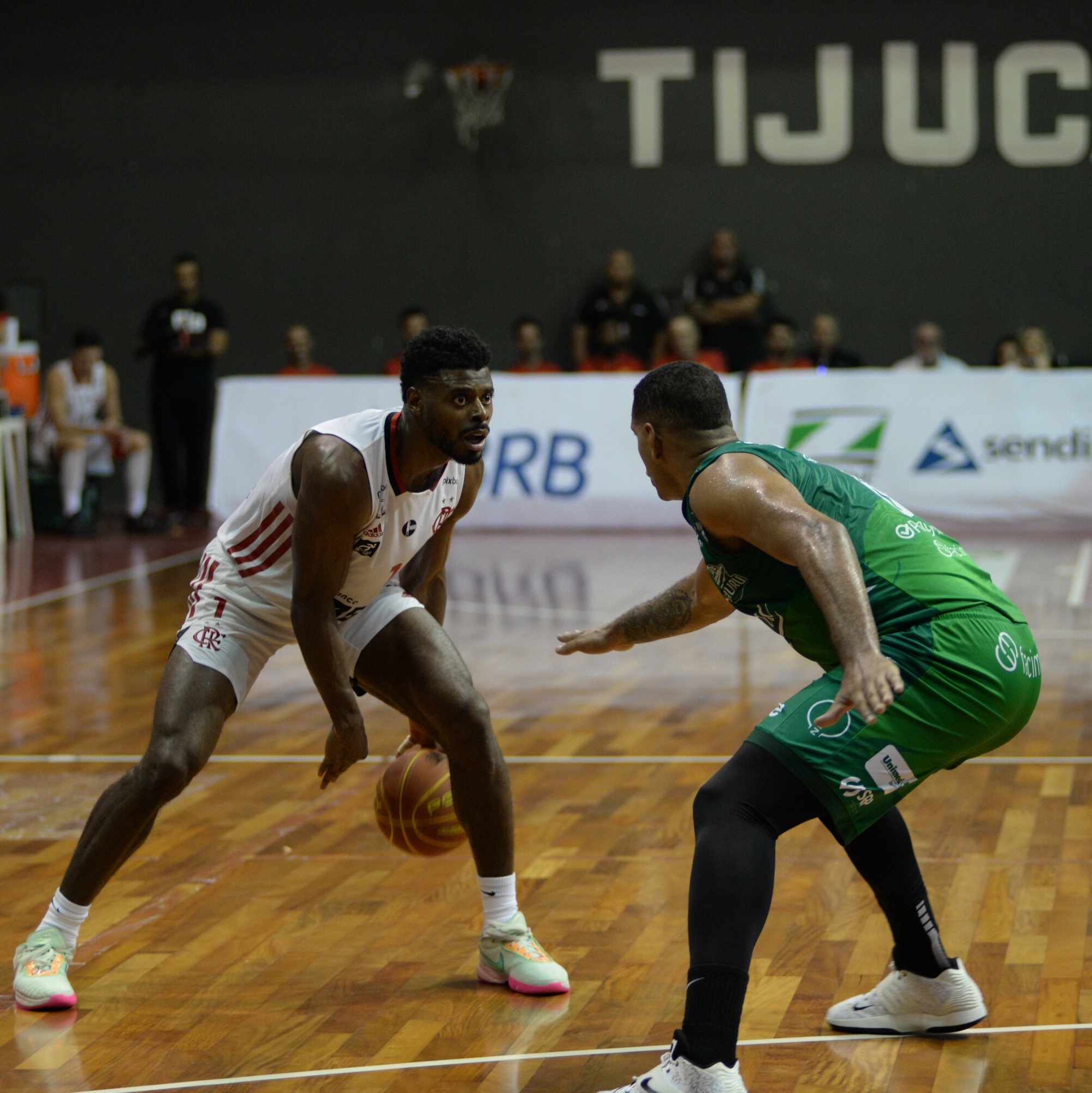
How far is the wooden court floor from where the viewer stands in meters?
3.62

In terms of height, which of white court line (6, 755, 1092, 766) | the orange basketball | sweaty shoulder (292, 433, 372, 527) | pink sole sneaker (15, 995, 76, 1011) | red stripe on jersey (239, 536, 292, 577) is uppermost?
sweaty shoulder (292, 433, 372, 527)

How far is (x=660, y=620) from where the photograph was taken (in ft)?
13.0

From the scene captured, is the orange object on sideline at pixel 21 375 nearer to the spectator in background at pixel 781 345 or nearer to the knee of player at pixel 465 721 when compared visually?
the spectator in background at pixel 781 345

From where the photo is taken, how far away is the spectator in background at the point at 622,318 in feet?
50.3

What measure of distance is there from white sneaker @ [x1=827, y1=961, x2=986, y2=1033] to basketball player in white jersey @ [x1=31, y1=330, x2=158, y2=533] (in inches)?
453

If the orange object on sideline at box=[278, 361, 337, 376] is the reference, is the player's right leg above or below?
below

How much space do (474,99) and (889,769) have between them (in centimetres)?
1455

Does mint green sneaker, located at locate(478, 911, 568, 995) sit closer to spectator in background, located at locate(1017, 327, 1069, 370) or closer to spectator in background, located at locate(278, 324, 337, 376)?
spectator in background, located at locate(1017, 327, 1069, 370)

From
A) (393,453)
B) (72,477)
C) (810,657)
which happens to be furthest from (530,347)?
(810,657)

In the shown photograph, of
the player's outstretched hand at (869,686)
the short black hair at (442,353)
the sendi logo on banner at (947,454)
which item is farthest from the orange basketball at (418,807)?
the sendi logo on banner at (947,454)

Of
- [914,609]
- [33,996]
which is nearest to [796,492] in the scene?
[914,609]

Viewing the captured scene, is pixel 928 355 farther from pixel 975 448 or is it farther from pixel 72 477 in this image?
pixel 72 477

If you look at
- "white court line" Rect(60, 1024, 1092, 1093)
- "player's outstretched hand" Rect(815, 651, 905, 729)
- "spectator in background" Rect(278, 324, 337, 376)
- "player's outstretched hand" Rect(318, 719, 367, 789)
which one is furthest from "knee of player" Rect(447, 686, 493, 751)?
"spectator in background" Rect(278, 324, 337, 376)

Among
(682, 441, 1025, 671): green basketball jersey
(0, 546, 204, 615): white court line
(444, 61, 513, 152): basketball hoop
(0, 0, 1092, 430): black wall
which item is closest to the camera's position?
(682, 441, 1025, 671): green basketball jersey
